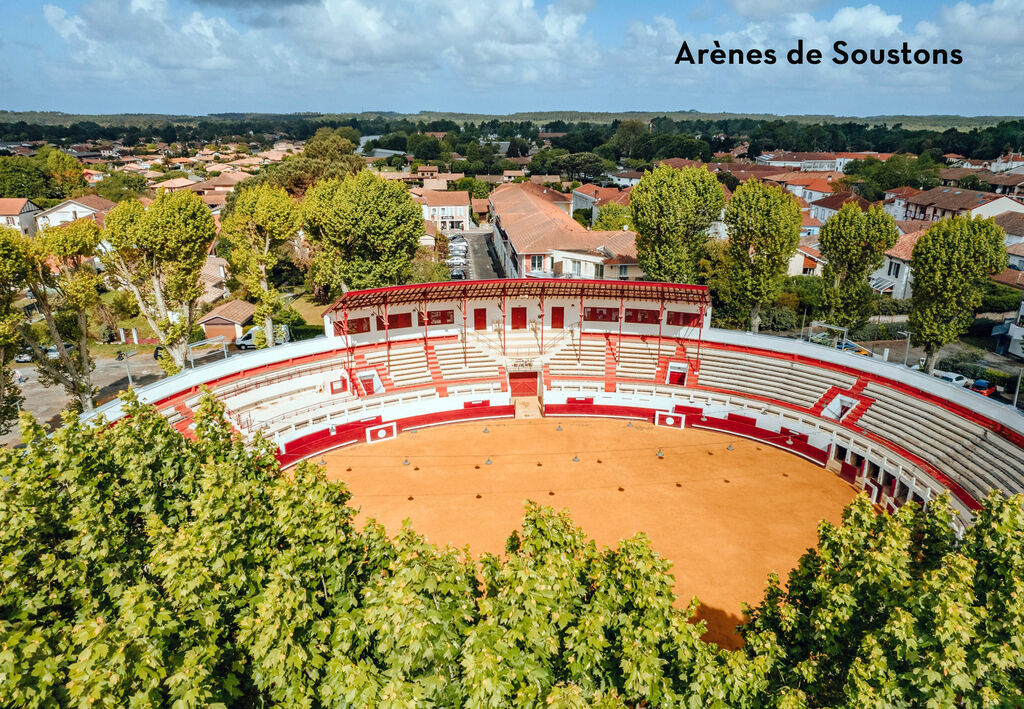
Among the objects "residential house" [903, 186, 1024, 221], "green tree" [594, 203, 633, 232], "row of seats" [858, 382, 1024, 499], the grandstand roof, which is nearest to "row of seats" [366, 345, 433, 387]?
the grandstand roof

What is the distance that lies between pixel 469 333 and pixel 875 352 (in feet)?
110

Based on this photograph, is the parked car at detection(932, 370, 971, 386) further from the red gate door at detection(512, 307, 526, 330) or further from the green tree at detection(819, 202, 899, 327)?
the red gate door at detection(512, 307, 526, 330)

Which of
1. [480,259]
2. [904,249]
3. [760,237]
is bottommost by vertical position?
[480,259]

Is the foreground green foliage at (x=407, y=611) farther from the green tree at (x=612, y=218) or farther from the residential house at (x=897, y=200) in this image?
the residential house at (x=897, y=200)

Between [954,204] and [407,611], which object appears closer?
[407,611]

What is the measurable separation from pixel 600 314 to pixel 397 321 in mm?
14319

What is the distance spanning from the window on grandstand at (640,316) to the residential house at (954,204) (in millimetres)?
53952

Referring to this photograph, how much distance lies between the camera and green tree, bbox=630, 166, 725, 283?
4338 cm

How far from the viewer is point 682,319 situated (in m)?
40.6

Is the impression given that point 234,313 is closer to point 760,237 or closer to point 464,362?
point 464,362

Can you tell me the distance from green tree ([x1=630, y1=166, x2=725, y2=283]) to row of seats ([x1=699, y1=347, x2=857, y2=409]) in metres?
8.60

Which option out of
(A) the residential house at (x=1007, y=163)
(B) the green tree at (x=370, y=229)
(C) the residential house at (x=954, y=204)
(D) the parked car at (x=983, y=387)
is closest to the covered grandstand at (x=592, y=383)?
(B) the green tree at (x=370, y=229)

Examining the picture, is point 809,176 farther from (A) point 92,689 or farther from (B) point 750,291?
(A) point 92,689

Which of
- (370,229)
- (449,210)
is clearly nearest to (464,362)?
(370,229)
